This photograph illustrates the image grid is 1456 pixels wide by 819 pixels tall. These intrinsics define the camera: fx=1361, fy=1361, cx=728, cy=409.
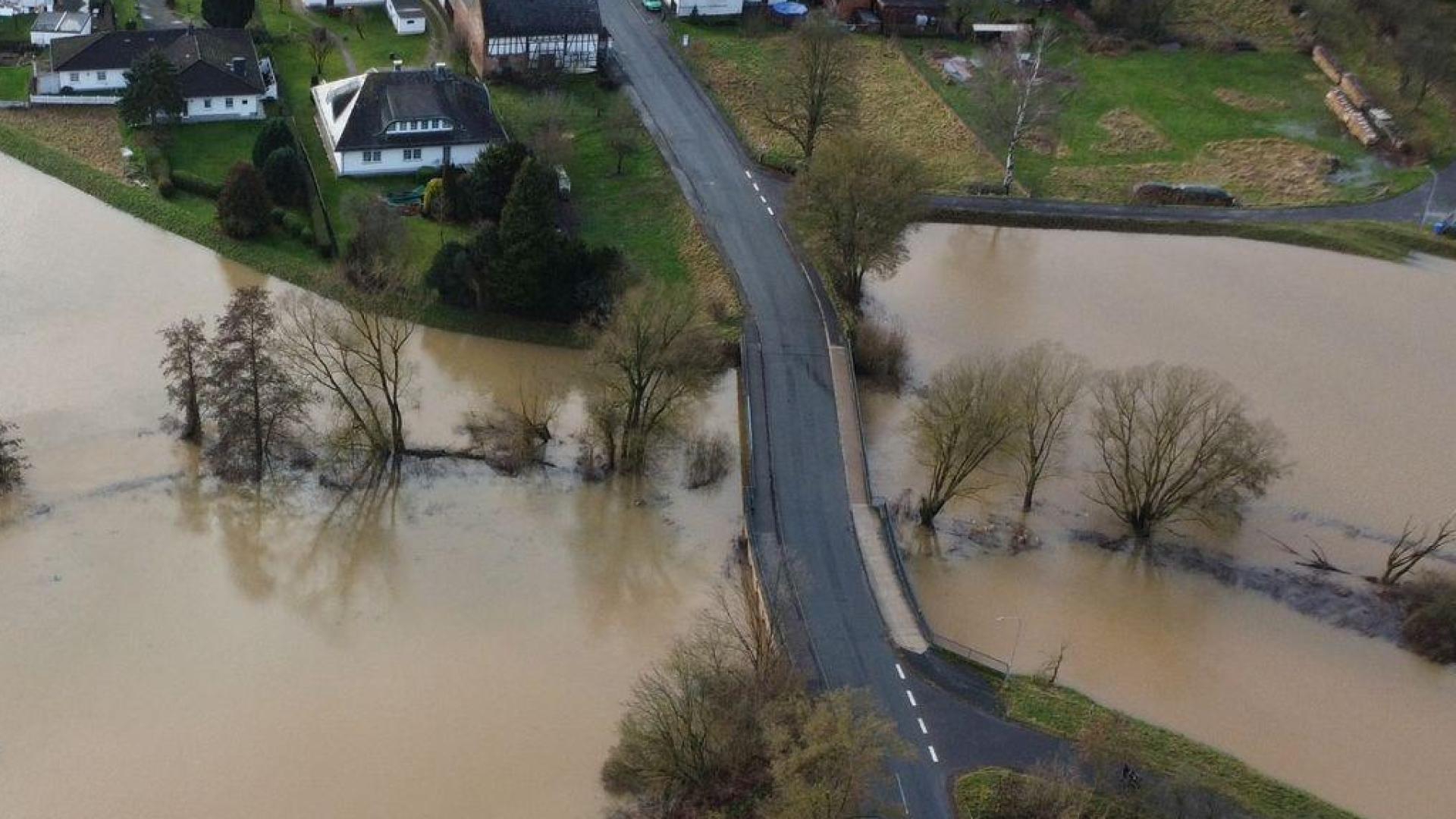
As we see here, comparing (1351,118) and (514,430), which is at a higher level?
(1351,118)

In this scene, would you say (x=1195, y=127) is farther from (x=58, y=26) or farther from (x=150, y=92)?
(x=58, y=26)

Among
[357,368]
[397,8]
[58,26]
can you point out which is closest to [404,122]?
[397,8]

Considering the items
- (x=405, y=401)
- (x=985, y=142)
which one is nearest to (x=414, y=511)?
(x=405, y=401)

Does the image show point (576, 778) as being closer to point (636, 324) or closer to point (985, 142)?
point (636, 324)

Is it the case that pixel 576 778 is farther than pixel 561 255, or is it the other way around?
pixel 561 255

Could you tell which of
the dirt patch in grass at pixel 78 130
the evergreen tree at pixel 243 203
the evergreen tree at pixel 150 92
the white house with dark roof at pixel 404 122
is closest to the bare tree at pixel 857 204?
the white house with dark roof at pixel 404 122

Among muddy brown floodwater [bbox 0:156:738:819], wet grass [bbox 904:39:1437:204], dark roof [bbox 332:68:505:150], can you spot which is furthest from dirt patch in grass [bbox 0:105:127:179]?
wet grass [bbox 904:39:1437:204]

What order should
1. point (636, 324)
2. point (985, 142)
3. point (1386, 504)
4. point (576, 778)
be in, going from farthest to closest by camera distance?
point (985, 142)
point (1386, 504)
point (636, 324)
point (576, 778)
